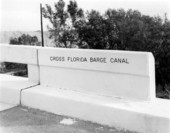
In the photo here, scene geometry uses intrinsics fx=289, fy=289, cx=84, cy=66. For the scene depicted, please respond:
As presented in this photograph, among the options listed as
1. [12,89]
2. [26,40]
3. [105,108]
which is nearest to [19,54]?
[12,89]

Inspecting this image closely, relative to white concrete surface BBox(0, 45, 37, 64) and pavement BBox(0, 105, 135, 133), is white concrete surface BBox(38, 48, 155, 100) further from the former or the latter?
pavement BBox(0, 105, 135, 133)

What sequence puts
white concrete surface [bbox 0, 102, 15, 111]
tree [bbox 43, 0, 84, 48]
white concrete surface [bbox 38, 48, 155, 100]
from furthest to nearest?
tree [bbox 43, 0, 84, 48] → white concrete surface [bbox 0, 102, 15, 111] → white concrete surface [bbox 38, 48, 155, 100]

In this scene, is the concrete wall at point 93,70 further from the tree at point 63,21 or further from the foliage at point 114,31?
the tree at point 63,21

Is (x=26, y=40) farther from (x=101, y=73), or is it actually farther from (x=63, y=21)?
(x=101, y=73)

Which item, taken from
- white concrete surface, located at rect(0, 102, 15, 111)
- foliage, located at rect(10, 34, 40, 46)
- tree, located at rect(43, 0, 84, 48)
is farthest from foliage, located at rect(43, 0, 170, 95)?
white concrete surface, located at rect(0, 102, 15, 111)

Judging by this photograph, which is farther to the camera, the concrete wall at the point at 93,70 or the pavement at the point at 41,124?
the concrete wall at the point at 93,70

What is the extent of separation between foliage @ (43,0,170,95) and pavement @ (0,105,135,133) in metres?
11.5

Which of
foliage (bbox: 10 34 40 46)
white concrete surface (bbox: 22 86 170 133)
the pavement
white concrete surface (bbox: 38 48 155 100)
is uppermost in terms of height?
foliage (bbox: 10 34 40 46)

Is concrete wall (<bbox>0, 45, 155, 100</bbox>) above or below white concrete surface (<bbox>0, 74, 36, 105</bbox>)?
above

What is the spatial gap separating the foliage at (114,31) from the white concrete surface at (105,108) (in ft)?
37.2

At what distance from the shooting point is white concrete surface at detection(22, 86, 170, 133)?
3.17m

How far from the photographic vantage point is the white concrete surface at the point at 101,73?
352cm

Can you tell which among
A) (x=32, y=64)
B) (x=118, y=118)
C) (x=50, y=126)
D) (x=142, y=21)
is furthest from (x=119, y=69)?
(x=142, y=21)

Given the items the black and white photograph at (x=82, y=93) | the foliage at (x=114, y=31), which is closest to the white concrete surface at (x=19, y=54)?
the black and white photograph at (x=82, y=93)
